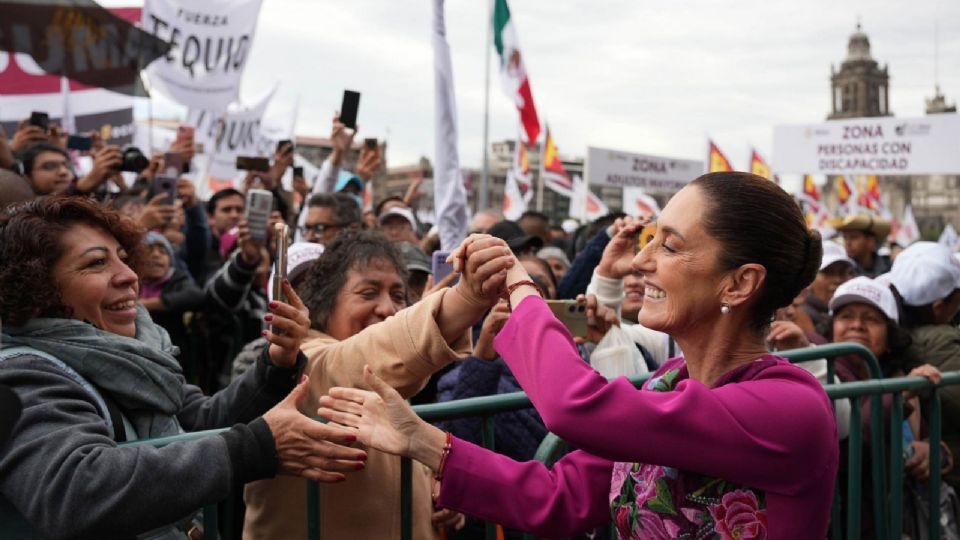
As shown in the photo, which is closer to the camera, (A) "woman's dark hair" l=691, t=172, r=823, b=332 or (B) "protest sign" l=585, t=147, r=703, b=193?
(A) "woman's dark hair" l=691, t=172, r=823, b=332

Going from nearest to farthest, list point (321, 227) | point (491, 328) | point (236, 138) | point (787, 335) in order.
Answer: point (491, 328) → point (787, 335) → point (321, 227) → point (236, 138)

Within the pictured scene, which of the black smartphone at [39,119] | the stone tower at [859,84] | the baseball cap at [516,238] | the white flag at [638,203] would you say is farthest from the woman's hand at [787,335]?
the stone tower at [859,84]

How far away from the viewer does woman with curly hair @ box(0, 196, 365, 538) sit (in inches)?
78.1

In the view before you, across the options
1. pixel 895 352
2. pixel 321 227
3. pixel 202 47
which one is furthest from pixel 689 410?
pixel 202 47

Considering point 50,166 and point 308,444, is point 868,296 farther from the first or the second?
point 50,166

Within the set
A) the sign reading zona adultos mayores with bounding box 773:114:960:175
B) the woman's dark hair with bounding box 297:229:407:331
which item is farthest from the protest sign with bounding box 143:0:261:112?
the sign reading zona adultos mayores with bounding box 773:114:960:175

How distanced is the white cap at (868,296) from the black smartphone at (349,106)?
317cm

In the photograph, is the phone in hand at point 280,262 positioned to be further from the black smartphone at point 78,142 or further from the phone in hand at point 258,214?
the black smartphone at point 78,142

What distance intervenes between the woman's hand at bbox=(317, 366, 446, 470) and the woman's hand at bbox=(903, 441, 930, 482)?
2897 millimetres

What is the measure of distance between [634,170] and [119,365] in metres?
13.2

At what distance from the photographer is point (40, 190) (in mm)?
5348

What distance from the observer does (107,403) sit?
230cm

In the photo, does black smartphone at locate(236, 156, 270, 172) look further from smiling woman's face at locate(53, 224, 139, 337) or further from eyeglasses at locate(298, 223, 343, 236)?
smiling woman's face at locate(53, 224, 139, 337)

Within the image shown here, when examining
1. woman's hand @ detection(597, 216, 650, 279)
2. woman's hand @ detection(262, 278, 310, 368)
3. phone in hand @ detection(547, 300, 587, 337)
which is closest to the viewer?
woman's hand @ detection(262, 278, 310, 368)
